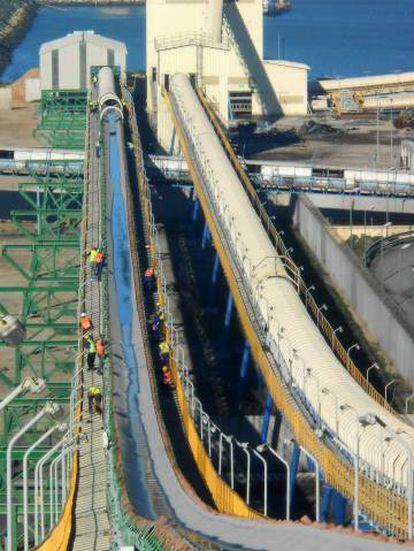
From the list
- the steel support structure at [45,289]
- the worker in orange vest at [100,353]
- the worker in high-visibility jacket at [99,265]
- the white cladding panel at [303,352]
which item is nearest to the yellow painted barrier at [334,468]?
the white cladding panel at [303,352]

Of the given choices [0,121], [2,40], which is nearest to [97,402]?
[0,121]

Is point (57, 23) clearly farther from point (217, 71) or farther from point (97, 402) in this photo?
point (97, 402)

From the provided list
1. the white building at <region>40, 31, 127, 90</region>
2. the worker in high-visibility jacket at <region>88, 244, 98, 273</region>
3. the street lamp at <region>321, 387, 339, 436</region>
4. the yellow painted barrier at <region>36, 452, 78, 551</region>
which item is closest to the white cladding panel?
the street lamp at <region>321, 387, 339, 436</region>

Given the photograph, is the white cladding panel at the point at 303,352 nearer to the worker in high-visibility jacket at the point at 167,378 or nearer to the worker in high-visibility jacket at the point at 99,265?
the worker in high-visibility jacket at the point at 167,378

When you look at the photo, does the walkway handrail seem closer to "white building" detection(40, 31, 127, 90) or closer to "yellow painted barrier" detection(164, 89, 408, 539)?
"yellow painted barrier" detection(164, 89, 408, 539)

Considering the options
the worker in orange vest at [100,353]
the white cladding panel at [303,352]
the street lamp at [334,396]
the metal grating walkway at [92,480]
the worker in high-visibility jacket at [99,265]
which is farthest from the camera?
the worker in high-visibility jacket at [99,265]

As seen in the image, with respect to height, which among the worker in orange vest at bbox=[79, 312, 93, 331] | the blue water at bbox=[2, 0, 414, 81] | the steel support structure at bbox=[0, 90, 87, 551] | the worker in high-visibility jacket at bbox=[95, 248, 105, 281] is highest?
the blue water at bbox=[2, 0, 414, 81]
